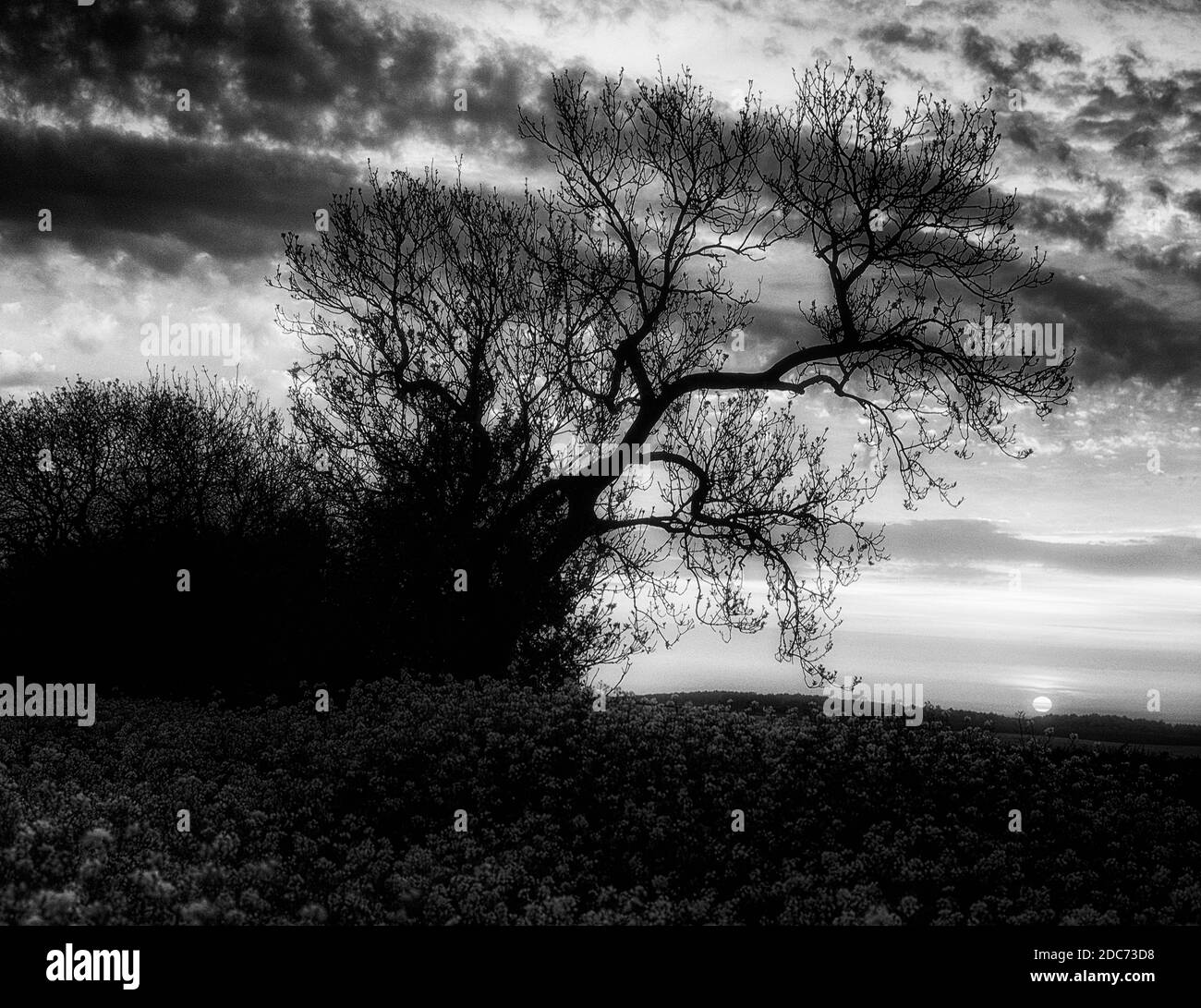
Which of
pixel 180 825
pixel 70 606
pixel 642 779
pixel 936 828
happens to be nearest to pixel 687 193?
pixel 642 779

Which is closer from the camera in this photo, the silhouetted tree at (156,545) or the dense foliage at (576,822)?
the dense foliage at (576,822)

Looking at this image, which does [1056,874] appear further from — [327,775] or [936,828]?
[327,775]

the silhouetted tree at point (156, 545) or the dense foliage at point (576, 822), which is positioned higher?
the silhouetted tree at point (156, 545)

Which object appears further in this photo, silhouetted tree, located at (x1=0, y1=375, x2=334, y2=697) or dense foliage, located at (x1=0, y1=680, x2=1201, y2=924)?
silhouetted tree, located at (x1=0, y1=375, x2=334, y2=697)

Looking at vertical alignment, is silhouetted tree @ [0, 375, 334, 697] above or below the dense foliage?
above

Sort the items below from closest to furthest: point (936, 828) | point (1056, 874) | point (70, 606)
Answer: point (1056, 874) → point (936, 828) → point (70, 606)

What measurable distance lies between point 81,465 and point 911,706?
42563mm

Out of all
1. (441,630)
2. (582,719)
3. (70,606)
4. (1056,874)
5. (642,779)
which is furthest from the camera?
(70,606)

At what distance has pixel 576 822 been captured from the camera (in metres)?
15.1

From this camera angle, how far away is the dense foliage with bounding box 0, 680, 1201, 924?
1186 cm

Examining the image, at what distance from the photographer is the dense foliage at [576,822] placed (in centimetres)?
1186

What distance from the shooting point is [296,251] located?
2539cm

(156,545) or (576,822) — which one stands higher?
(156,545)

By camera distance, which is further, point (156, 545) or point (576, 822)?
point (156, 545)
